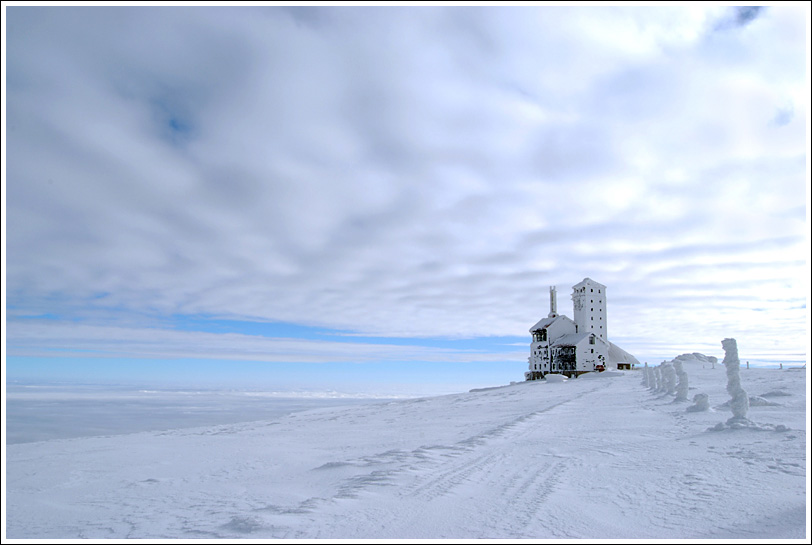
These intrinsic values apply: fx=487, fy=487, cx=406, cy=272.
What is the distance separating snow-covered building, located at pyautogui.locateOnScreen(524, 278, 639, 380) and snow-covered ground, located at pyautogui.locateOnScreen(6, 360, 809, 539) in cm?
5130

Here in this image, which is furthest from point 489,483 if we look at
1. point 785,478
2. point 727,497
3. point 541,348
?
point 541,348

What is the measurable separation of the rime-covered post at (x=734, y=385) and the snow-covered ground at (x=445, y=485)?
612mm

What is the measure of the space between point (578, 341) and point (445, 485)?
197 ft

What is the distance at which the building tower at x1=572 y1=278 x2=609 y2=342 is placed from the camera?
67.0m

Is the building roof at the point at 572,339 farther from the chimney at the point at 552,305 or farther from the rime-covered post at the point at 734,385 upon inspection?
the rime-covered post at the point at 734,385

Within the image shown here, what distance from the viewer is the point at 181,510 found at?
6703 mm

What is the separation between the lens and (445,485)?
7.13m

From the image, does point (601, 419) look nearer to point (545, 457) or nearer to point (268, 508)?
point (545, 457)

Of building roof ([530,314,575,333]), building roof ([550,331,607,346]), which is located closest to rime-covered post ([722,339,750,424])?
building roof ([550,331,607,346])

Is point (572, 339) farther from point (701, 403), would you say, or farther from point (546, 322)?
point (701, 403)

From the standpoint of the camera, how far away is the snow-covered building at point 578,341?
62.9m

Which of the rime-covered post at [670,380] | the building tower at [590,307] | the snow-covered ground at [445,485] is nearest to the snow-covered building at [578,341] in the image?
the building tower at [590,307]

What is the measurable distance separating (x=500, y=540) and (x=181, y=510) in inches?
175

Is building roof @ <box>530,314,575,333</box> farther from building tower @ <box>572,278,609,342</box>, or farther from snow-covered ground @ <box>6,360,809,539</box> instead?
snow-covered ground @ <box>6,360,809,539</box>
